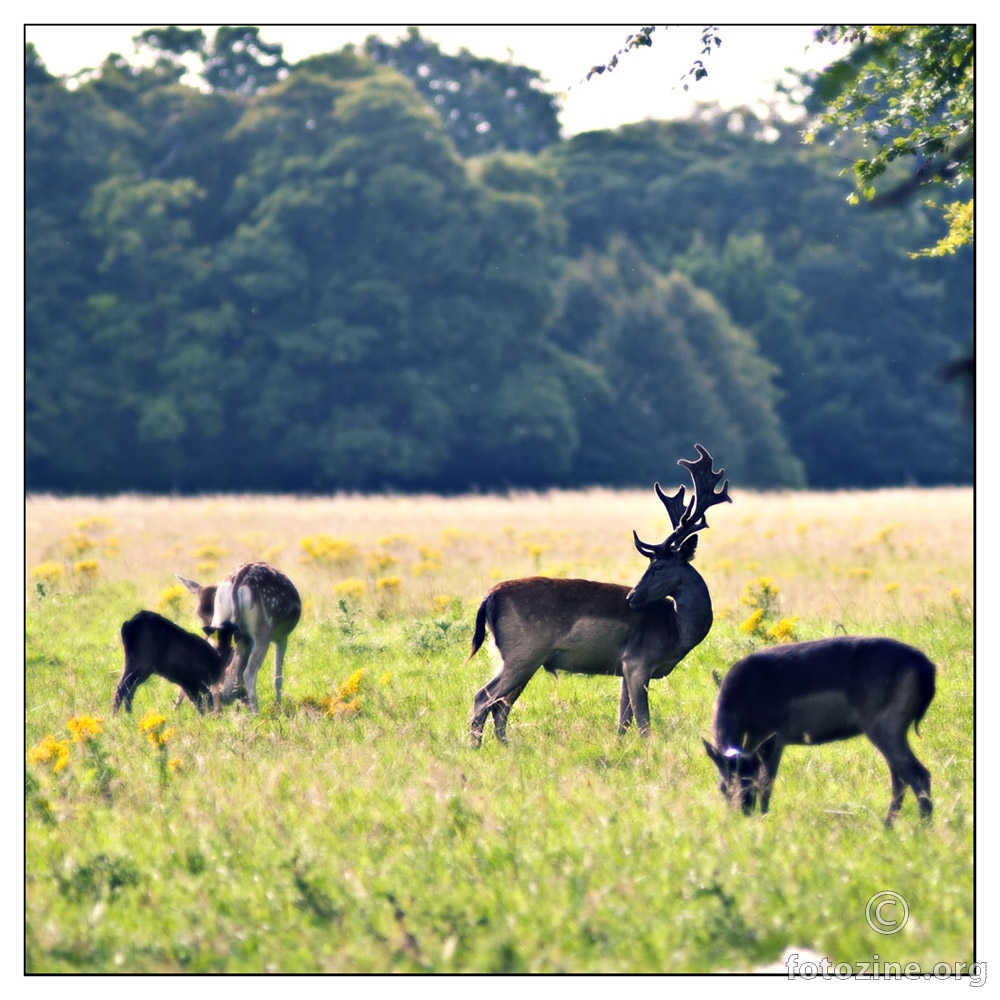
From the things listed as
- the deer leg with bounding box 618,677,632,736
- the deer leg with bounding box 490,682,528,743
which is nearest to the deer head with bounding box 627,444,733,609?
the deer leg with bounding box 618,677,632,736

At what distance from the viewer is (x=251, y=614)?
1002 cm

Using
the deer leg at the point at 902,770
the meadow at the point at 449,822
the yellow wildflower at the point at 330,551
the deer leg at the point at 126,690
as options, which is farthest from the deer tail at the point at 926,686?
the yellow wildflower at the point at 330,551

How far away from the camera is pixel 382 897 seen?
6.02 meters

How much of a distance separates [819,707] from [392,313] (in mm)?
41259

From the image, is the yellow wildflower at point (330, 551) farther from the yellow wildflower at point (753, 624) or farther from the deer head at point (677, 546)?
the deer head at point (677, 546)

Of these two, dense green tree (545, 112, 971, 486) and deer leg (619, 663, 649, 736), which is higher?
dense green tree (545, 112, 971, 486)

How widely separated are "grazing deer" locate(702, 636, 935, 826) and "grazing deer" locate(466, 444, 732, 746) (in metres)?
1.56

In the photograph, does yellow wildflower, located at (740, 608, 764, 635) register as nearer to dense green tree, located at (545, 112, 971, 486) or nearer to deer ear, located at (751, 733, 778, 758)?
deer ear, located at (751, 733, 778, 758)

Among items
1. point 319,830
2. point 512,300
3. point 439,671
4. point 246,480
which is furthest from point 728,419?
point 319,830

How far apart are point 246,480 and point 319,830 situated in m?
41.6

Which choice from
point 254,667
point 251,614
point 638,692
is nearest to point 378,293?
point 251,614

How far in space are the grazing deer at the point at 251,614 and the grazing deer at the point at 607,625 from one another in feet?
5.81

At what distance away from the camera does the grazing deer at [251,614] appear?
32.6 ft

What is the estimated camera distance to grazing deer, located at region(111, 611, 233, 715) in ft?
31.2
